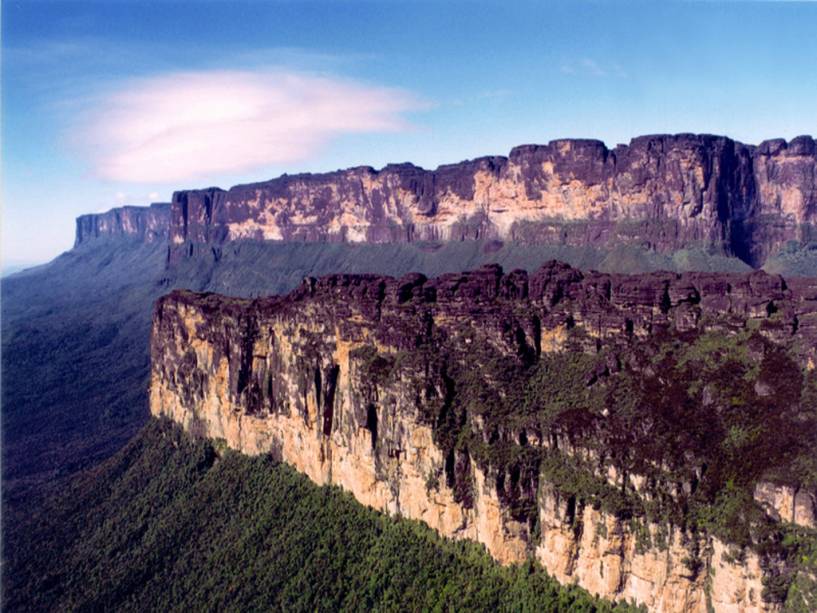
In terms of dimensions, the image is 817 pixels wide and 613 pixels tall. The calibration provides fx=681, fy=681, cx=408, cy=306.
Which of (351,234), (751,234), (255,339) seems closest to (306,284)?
(255,339)

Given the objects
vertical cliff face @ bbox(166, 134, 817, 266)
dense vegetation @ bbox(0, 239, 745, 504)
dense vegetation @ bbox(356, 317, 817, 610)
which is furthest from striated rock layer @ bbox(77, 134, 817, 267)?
dense vegetation @ bbox(356, 317, 817, 610)

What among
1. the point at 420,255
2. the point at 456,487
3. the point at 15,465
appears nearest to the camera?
the point at 456,487

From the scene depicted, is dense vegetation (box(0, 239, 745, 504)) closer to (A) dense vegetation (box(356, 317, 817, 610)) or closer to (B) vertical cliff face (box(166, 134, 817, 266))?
(B) vertical cliff face (box(166, 134, 817, 266))

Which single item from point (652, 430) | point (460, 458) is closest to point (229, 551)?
point (460, 458)

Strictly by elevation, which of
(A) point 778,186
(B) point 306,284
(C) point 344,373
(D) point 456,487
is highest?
(A) point 778,186

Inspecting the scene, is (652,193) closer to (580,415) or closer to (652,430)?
(580,415)

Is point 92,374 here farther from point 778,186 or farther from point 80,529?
point 778,186

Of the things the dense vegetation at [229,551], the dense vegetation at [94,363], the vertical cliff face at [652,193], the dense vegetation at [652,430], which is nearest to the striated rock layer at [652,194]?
the vertical cliff face at [652,193]

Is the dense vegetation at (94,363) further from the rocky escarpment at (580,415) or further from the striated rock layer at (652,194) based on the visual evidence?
the rocky escarpment at (580,415)
